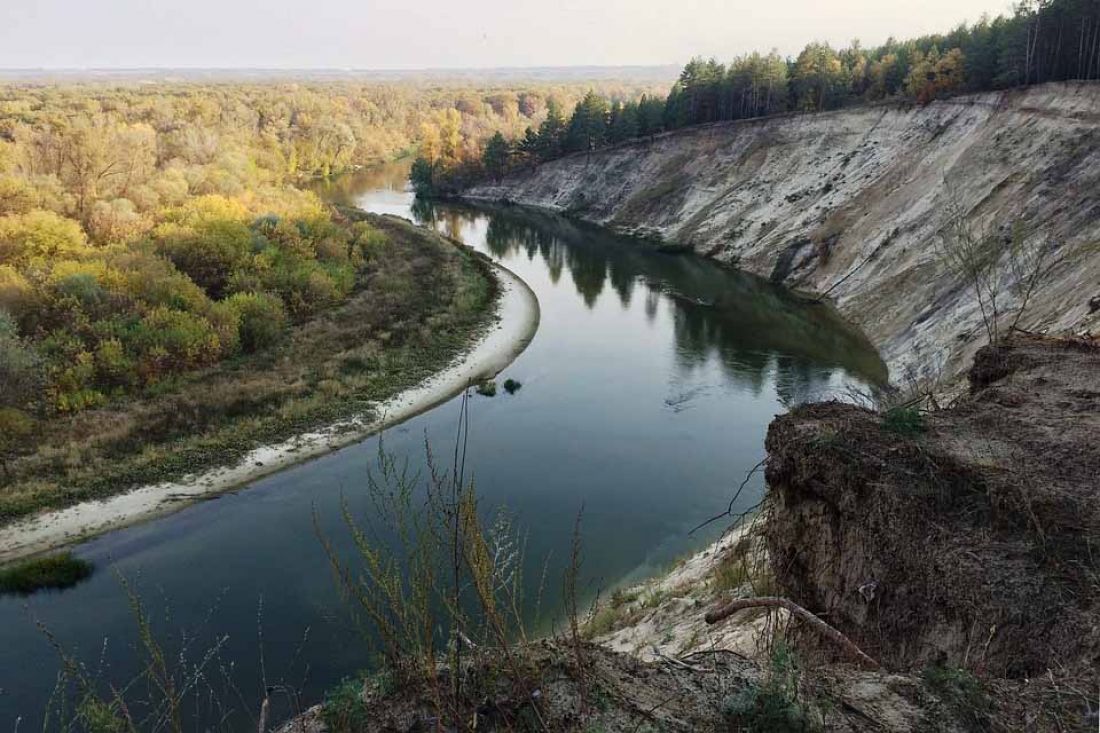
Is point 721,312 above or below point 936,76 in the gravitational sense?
below

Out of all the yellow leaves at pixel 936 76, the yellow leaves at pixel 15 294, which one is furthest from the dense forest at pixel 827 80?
the yellow leaves at pixel 15 294

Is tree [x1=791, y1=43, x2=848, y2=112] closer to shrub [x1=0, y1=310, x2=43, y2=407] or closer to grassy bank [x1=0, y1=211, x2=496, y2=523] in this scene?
grassy bank [x1=0, y1=211, x2=496, y2=523]

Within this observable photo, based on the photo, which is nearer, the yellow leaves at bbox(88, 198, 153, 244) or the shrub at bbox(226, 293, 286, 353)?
the shrub at bbox(226, 293, 286, 353)

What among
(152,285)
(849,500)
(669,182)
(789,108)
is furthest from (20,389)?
(789,108)

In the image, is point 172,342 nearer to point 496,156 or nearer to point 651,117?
point 651,117

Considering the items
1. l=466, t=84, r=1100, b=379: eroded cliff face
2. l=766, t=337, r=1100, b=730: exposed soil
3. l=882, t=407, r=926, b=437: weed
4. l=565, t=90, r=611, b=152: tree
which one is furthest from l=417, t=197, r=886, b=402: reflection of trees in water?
l=882, t=407, r=926, b=437: weed

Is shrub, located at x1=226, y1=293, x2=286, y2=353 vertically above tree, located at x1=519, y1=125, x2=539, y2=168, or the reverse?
tree, located at x1=519, y1=125, x2=539, y2=168

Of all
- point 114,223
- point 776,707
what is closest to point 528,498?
point 776,707
